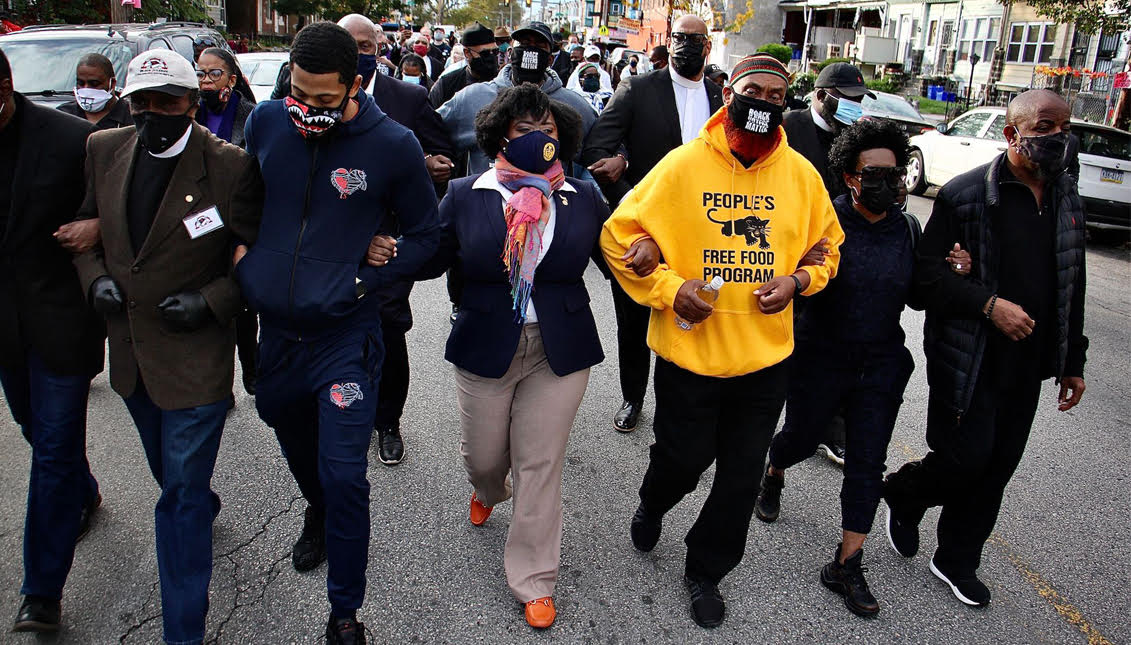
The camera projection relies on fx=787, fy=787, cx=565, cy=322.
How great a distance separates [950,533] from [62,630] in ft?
11.7

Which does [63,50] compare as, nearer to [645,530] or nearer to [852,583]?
[645,530]

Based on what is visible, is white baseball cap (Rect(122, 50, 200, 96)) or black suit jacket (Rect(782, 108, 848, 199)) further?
black suit jacket (Rect(782, 108, 848, 199))

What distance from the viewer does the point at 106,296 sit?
267 cm

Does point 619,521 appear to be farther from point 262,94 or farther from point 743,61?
point 262,94

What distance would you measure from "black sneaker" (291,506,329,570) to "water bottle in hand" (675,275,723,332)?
1734mm

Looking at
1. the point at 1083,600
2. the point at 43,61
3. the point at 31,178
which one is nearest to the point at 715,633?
the point at 1083,600

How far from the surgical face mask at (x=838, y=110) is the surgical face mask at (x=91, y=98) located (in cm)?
441

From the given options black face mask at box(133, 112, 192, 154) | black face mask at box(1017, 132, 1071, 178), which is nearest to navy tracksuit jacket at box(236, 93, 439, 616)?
black face mask at box(133, 112, 192, 154)

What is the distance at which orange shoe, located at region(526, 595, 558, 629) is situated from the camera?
119 inches

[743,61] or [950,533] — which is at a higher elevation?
[743,61]

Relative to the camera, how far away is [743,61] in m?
3.07

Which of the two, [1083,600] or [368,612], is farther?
[1083,600]

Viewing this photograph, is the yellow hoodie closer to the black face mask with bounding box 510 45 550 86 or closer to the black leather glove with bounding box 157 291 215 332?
the black leather glove with bounding box 157 291 215 332

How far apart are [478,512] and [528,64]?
2.75 meters
